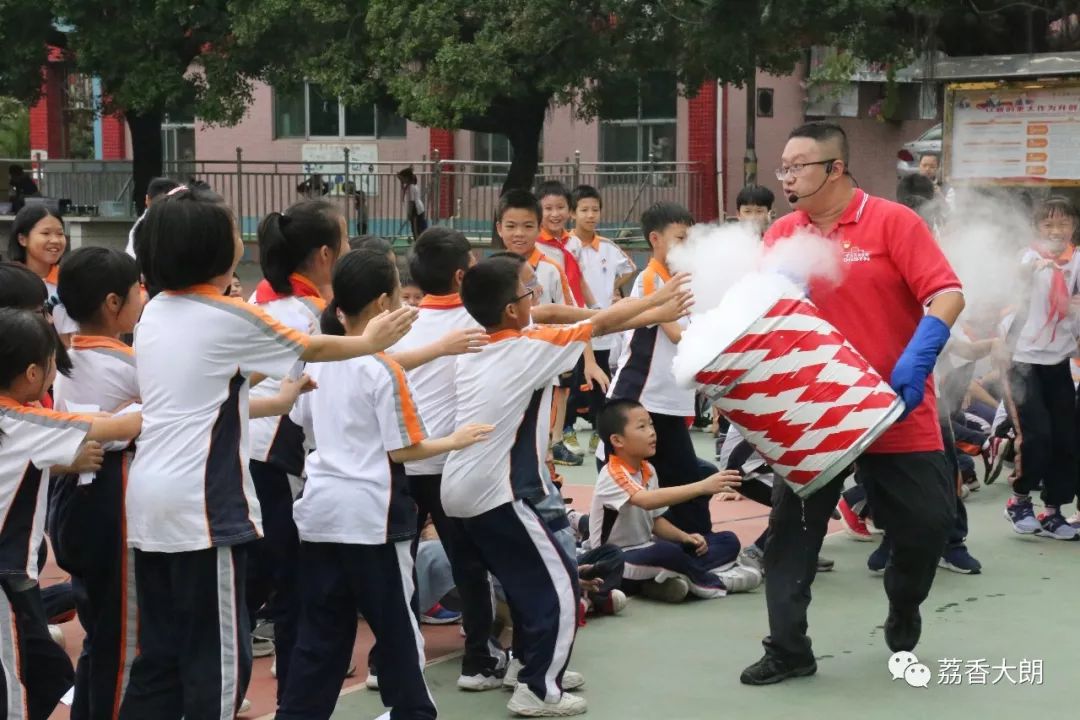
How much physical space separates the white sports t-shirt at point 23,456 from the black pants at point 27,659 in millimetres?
77

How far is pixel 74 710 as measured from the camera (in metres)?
4.18

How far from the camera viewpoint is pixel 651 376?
641 centimetres

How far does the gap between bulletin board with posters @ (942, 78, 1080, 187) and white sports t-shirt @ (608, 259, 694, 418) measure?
17.1 ft

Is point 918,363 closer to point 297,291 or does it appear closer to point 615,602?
point 615,602

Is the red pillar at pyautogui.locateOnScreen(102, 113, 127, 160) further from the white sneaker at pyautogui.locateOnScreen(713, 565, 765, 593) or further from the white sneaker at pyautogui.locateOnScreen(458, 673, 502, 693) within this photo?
the white sneaker at pyautogui.locateOnScreen(458, 673, 502, 693)

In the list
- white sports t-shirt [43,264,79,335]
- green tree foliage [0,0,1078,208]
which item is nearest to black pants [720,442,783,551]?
white sports t-shirt [43,264,79,335]

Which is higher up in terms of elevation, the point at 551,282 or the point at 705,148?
the point at 705,148

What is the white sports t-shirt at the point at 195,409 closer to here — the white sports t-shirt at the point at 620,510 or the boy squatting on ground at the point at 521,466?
the boy squatting on ground at the point at 521,466

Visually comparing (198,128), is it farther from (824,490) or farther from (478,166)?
(824,490)

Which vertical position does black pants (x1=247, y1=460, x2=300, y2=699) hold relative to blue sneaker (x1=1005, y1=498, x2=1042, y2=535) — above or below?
above

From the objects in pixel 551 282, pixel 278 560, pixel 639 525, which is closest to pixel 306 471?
pixel 278 560

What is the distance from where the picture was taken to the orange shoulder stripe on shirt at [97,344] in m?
4.19

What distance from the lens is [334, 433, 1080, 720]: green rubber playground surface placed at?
466 centimetres

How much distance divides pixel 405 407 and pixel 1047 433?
4.10 m
